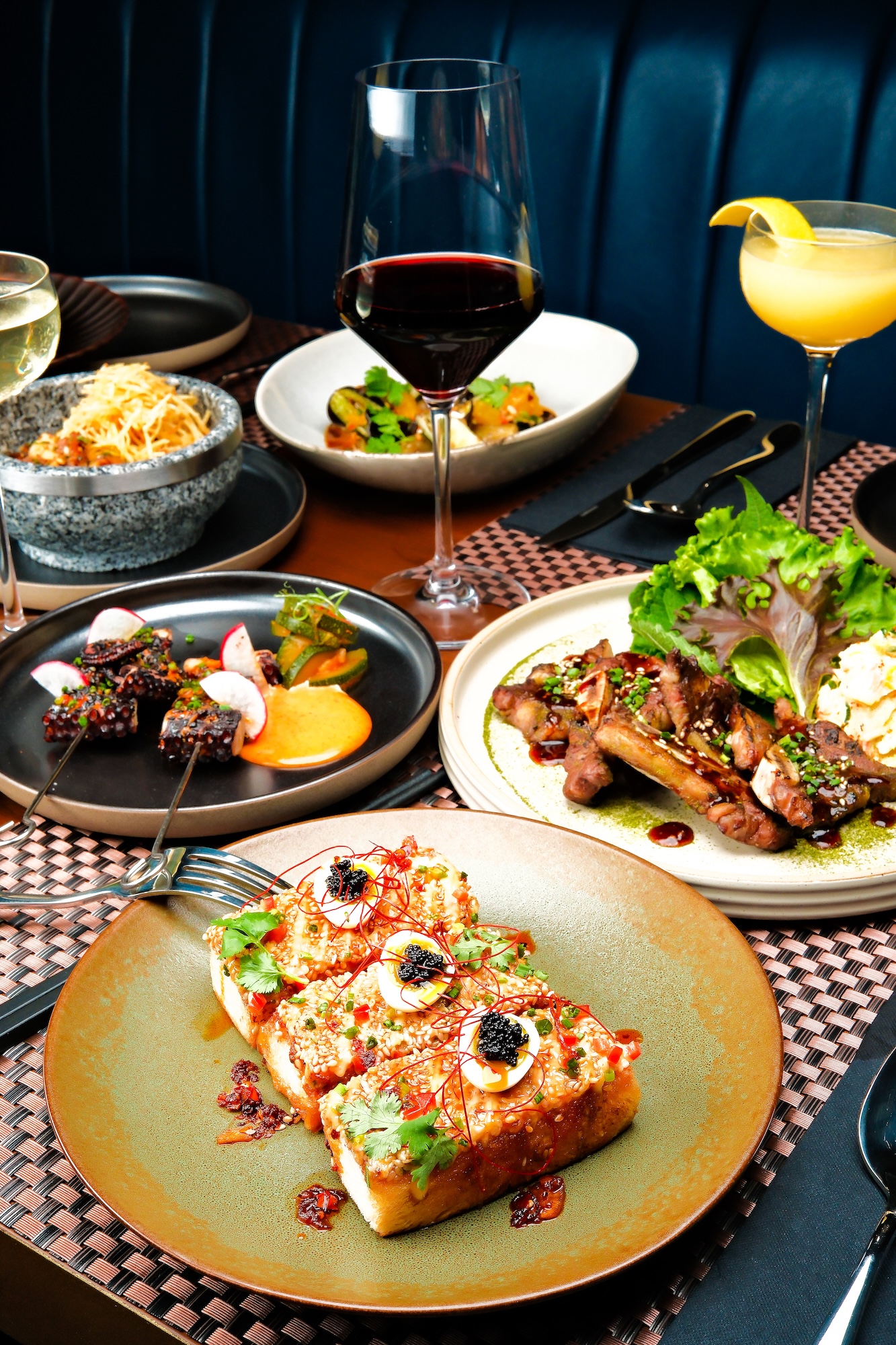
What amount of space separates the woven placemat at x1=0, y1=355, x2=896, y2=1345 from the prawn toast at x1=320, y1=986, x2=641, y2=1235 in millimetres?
90

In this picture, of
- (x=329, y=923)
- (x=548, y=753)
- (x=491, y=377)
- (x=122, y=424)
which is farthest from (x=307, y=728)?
(x=491, y=377)

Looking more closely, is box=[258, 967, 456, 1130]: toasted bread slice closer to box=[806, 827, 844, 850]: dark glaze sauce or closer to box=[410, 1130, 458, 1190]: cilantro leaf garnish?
box=[410, 1130, 458, 1190]: cilantro leaf garnish

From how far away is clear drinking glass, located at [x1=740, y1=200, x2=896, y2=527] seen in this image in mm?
1693

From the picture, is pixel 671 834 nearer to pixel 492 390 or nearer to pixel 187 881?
pixel 187 881

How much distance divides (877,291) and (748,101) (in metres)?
1.85

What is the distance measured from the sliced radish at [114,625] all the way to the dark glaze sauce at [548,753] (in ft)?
1.92

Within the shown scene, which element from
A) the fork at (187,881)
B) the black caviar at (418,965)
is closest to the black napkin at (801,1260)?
the black caviar at (418,965)

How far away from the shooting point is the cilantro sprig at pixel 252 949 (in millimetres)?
1072

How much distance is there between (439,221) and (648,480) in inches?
29.0

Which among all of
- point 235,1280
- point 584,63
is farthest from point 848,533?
point 584,63

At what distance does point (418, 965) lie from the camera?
107 centimetres

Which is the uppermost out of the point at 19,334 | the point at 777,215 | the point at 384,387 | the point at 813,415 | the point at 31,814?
the point at 777,215

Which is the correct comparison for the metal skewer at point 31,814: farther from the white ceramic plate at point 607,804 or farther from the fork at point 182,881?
the white ceramic plate at point 607,804

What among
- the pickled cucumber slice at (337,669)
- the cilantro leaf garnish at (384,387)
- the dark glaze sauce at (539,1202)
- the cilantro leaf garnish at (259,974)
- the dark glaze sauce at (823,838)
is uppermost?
the cilantro leaf garnish at (384,387)
